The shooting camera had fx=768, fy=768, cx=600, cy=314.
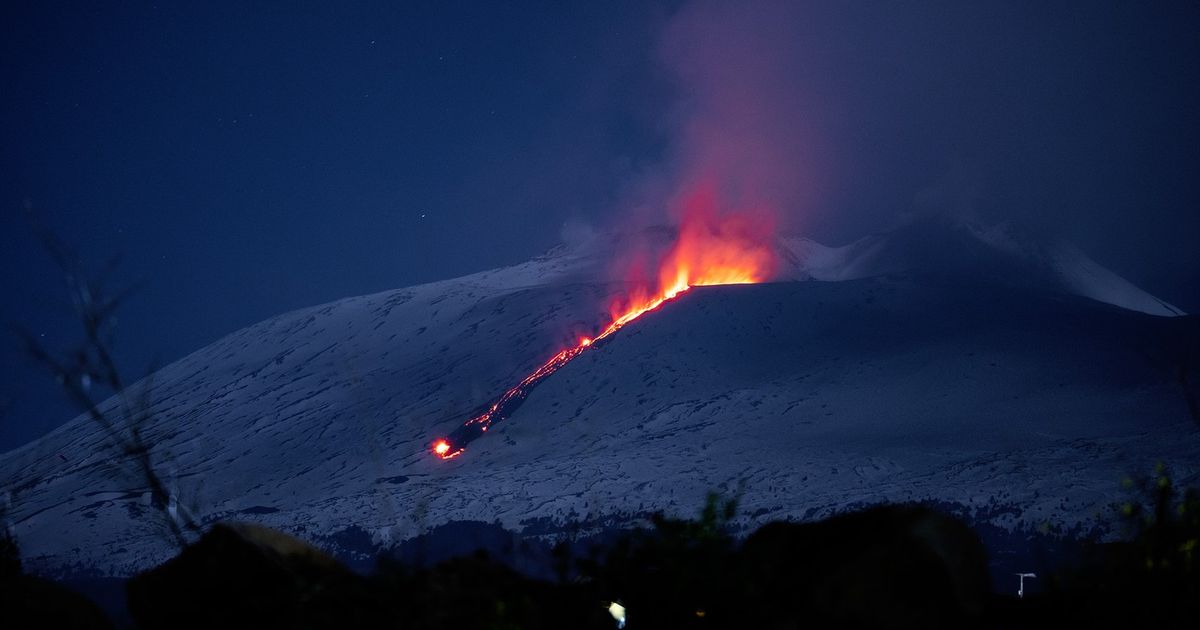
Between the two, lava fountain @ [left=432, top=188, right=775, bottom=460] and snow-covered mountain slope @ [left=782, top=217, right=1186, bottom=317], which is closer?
lava fountain @ [left=432, top=188, right=775, bottom=460]

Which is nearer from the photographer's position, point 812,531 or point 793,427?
point 812,531

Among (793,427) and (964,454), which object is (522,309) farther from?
(964,454)

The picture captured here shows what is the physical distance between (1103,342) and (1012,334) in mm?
4828

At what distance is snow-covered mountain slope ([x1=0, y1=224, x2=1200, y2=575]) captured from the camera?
3083cm

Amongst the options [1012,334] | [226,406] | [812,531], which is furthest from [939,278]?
[812,531]

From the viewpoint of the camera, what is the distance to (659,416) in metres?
40.9

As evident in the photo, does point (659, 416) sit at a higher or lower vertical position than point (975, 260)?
lower

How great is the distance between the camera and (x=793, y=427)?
37.9 meters

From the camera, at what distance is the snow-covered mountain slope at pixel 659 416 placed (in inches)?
1214

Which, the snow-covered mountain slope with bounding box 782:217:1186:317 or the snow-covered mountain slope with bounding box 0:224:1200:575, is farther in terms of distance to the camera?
the snow-covered mountain slope with bounding box 782:217:1186:317

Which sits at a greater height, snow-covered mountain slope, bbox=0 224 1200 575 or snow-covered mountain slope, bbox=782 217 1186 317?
snow-covered mountain slope, bbox=782 217 1186 317

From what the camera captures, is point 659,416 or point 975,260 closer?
point 659,416

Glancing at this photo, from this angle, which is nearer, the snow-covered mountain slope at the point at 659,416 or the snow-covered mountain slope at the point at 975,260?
the snow-covered mountain slope at the point at 659,416

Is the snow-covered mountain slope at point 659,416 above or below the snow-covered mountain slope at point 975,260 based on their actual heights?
below
